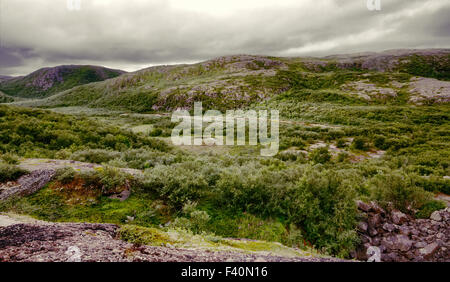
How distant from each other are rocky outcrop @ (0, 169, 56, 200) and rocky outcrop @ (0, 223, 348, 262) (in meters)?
3.16

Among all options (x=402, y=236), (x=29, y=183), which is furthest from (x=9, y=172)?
(x=402, y=236)

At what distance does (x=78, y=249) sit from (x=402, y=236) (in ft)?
25.7

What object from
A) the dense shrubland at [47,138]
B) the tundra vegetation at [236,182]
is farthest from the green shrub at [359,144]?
the dense shrubland at [47,138]

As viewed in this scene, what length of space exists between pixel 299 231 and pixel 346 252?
117 centimetres

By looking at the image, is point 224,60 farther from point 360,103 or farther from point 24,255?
point 24,255

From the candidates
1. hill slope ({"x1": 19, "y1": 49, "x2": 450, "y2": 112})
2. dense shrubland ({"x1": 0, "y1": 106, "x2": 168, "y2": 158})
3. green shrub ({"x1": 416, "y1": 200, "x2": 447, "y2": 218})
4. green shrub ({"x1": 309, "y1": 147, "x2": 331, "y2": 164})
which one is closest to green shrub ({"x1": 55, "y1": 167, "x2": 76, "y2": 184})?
dense shrubland ({"x1": 0, "y1": 106, "x2": 168, "y2": 158})

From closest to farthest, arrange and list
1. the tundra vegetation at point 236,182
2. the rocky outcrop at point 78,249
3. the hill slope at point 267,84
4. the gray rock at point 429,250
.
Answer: the rocky outcrop at point 78,249 → the gray rock at point 429,250 → the tundra vegetation at point 236,182 → the hill slope at point 267,84

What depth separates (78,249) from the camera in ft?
9.79

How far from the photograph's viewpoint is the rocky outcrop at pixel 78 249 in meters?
2.72

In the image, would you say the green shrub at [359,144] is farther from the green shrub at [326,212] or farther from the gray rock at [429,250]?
the gray rock at [429,250]

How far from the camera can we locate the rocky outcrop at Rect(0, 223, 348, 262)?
2.72 m

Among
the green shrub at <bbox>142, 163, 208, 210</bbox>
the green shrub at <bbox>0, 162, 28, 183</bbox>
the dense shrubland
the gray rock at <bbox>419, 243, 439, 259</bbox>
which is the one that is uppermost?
the dense shrubland

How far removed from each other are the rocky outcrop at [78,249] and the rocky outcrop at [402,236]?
13.3ft

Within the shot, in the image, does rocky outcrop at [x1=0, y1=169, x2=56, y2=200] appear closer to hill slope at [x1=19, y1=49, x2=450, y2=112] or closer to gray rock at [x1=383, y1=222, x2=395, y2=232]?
gray rock at [x1=383, y1=222, x2=395, y2=232]
